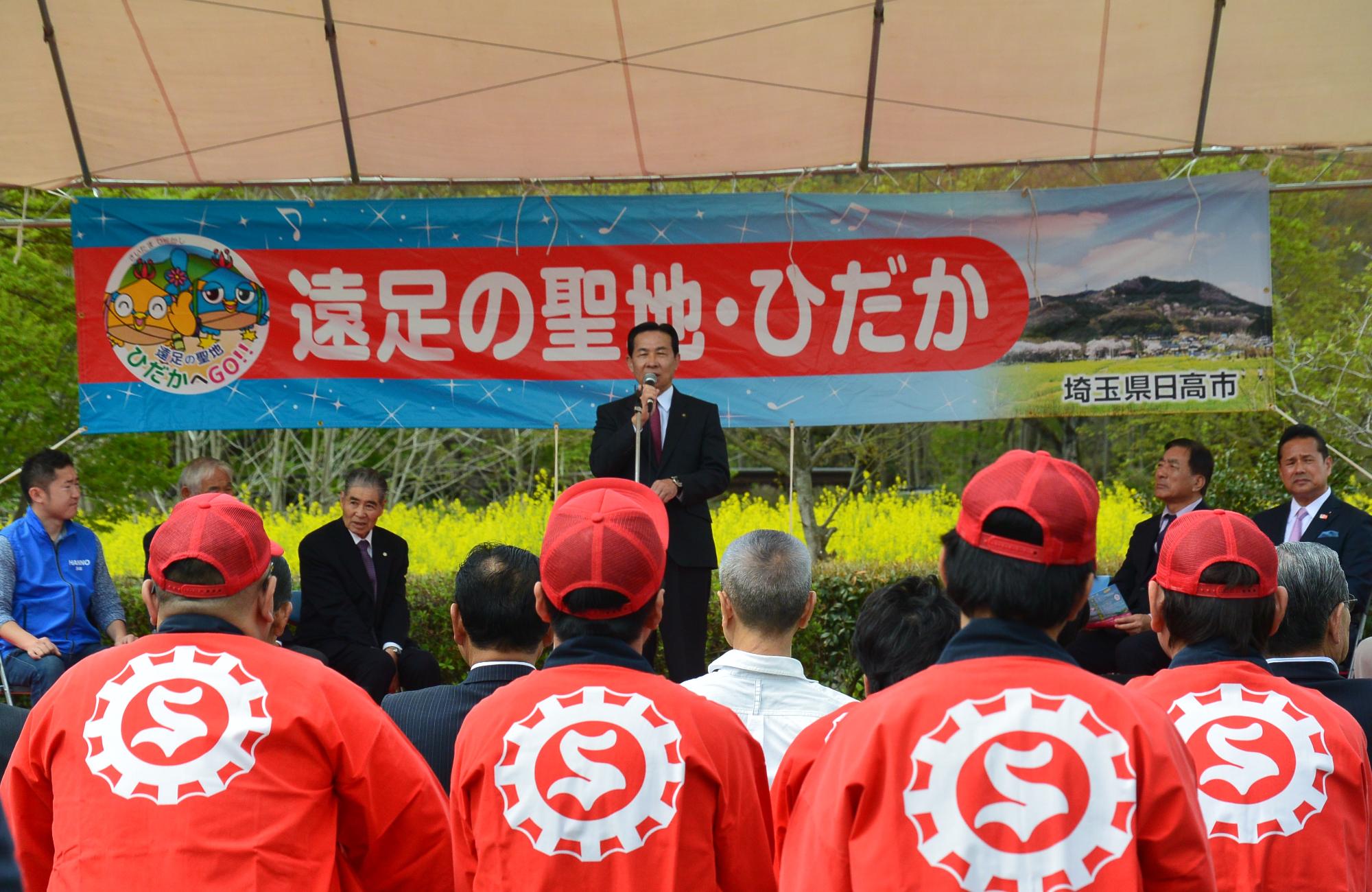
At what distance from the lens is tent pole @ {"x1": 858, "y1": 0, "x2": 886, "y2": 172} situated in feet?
16.4

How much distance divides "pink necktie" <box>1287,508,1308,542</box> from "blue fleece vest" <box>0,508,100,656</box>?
4.88 meters

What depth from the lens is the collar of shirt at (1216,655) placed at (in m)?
2.22

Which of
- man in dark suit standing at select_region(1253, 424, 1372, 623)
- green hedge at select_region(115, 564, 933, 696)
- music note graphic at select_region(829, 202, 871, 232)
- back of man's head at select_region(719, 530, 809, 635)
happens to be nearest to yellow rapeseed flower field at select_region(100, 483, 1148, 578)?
green hedge at select_region(115, 564, 933, 696)

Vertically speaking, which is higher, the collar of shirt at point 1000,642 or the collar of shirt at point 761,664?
the collar of shirt at point 1000,642

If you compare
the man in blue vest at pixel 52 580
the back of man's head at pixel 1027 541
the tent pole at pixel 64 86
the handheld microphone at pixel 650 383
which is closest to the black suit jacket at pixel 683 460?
the handheld microphone at pixel 650 383

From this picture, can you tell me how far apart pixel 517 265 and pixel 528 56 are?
3.45ft

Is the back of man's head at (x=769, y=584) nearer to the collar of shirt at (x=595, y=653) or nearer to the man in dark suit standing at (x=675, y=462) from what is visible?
the collar of shirt at (x=595, y=653)

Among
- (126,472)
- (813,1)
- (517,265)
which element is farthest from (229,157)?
(813,1)

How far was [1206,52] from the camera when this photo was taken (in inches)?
203

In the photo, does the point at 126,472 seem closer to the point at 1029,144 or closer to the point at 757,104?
the point at 757,104

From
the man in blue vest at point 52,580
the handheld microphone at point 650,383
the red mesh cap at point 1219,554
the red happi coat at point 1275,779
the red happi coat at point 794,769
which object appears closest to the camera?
the red happi coat at point 794,769

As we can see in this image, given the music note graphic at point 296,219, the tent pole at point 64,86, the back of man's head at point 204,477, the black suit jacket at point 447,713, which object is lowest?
the black suit jacket at point 447,713

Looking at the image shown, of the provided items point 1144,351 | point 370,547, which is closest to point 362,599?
point 370,547

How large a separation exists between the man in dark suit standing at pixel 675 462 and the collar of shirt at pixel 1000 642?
3318 millimetres
